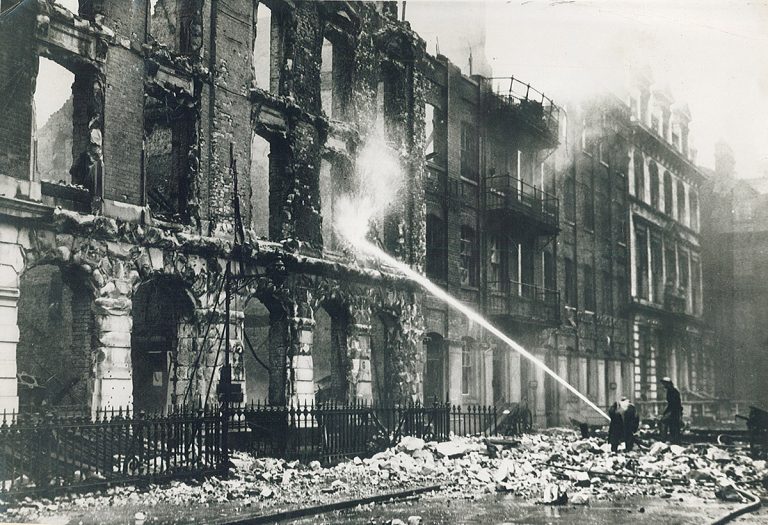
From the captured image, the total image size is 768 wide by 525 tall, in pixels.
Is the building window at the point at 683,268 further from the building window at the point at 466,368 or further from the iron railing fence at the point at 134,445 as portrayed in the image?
the iron railing fence at the point at 134,445

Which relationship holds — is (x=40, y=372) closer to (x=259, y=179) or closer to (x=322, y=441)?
(x=322, y=441)

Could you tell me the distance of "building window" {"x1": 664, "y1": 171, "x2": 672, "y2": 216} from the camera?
4394cm

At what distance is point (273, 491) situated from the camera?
13.0m

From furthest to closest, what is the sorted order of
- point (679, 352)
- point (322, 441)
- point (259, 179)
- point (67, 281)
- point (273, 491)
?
1. point (679, 352)
2. point (259, 179)
3. point (322, 441)
4. point (67, 281)
5. point (273, 491)

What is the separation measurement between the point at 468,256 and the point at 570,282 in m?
8.49

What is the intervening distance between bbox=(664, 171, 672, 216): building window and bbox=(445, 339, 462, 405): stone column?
22.5 m

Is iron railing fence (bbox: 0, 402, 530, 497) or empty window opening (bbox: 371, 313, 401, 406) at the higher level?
empty window opening (bbox: 371, 313, 401, 406)

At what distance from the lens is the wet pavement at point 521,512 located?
1112 cm

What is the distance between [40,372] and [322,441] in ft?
25.4

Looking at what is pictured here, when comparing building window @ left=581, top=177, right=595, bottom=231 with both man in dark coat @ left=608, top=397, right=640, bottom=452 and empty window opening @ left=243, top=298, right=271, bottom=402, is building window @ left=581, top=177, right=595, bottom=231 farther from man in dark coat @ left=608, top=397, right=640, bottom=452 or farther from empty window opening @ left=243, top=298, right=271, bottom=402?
man in dark coat @ left=608, top=397, right=640, bottom=452

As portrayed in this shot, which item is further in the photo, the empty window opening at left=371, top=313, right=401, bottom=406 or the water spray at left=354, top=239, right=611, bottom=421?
the empty window opening at left=371, top=313, right=401, bottom=406

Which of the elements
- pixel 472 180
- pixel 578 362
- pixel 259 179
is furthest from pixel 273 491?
pixel 578 362

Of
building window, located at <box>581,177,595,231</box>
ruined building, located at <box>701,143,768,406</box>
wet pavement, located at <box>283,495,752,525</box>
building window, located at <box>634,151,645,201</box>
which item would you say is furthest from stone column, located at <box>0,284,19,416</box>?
building window, located at <box>634,151,645,201</box>

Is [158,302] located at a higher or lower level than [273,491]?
higher
